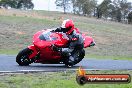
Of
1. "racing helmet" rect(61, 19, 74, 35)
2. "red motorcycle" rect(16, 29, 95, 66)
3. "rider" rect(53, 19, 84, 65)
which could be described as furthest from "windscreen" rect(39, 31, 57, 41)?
"racing helmet" rect(61, 19, 74, 35)

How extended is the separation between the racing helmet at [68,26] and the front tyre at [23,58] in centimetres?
133

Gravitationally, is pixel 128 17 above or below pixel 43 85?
below

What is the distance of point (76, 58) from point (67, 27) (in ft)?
3.83

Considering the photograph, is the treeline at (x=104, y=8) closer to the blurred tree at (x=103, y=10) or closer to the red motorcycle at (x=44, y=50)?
the blurred tree at (x=103, y=10)

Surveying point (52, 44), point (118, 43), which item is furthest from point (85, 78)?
point (118, 43)

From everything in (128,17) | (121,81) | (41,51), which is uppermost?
(121,81)

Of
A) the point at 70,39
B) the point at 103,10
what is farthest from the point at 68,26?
the point at 103,10

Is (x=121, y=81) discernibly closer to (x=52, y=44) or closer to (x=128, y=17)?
(x=52, y=44)

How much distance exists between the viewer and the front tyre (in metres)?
14.2

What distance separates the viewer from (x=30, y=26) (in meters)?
50.4

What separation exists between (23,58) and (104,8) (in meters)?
105

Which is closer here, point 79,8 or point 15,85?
point 15,85

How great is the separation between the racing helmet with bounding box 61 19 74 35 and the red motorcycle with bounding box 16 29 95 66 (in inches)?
6.6

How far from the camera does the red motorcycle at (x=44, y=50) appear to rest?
14297 millimetres
